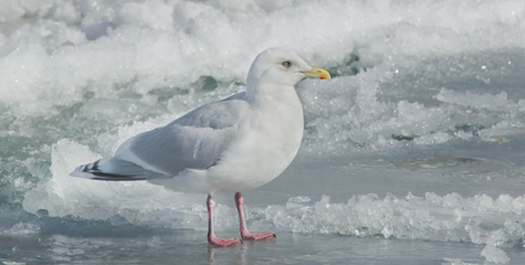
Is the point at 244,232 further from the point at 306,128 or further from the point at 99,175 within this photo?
the point at 306,128

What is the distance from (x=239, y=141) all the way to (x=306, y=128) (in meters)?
2.34

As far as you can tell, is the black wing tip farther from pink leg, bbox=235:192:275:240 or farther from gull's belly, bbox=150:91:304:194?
pink leg, bbox=235:192:275:240

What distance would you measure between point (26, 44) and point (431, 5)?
15.6ft

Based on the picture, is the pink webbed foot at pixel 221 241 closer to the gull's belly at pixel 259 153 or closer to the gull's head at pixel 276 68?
the gull's belly at pixel 259 153

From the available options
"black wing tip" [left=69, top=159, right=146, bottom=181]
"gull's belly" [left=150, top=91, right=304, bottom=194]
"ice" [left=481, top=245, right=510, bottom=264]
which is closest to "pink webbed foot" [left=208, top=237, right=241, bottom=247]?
"gull's belly" [left=150, top=91, right=304, bottom=194]

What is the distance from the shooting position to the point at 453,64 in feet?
24.2

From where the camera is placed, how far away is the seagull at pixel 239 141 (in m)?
3.31

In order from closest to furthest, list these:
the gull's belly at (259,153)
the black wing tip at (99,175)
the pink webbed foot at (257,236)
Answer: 1. the gull's belly at (259,153)
2. the pink webbed foot at (257,236)
3. the black wing tip at (99,175)

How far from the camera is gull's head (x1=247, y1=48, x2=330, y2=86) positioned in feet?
11.2

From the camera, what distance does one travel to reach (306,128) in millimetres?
5605

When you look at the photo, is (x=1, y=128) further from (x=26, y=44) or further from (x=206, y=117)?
(x=206, y=117)

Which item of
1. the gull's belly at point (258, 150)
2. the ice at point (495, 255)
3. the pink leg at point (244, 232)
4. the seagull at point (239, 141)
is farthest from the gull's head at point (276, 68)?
the ice at point (495, 255)

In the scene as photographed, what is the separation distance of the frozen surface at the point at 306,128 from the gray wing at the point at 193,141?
33 cm

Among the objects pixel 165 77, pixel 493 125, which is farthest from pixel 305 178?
pixel 165 77
